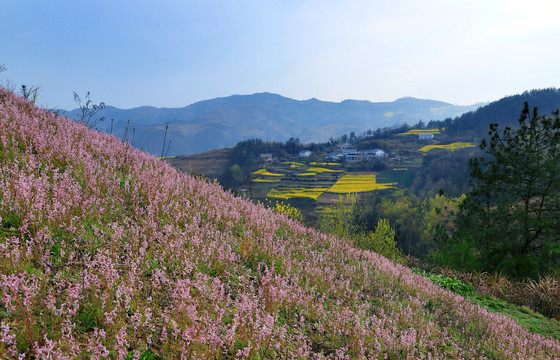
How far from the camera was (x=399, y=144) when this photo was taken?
16288 cm

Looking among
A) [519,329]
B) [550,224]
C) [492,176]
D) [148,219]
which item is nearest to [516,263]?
[550,224]

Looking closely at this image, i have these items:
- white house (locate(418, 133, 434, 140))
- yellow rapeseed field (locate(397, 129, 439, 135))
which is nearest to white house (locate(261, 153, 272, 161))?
white house (locate(418, 133, 434, 140))

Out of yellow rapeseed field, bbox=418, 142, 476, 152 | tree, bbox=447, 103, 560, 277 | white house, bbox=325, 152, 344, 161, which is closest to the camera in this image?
tree, bbox=447, 103, 560, 277

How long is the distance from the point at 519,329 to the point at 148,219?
7364 millimetres

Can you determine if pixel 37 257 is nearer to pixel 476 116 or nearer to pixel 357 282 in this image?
pixel 357 282

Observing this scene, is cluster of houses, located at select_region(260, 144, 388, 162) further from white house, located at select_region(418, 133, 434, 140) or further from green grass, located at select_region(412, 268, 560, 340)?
green grass, located at select_region(412, 268, 560, 340)

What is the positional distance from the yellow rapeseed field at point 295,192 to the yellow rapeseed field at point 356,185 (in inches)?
201

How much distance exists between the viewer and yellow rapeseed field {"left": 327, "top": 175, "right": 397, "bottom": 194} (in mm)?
104412

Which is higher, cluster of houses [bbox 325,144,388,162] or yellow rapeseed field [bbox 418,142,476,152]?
yellow rapeseed field [bbox 418,142,476,152]

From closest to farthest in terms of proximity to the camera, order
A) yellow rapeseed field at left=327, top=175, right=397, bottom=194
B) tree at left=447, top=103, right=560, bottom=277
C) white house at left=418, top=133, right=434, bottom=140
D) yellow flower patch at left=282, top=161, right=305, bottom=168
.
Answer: tree at left=447, top=103, right=560, bottom=277, yellow rapeseed field at left=327, top=175, right=397, bottom=194, yellow flower patch at left=282, top=161, right=305, bottom=168, white house at left=418, top=133, right=434, bottom=140

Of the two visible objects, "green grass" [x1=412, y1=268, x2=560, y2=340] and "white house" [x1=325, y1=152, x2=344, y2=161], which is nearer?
"green grass" [x1=412, y1=268, x2=560, y2=340]

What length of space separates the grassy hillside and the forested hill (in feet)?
572

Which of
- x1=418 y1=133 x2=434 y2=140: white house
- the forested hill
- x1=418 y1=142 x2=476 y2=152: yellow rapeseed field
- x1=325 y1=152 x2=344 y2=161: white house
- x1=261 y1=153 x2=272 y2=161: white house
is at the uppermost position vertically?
the forested hill

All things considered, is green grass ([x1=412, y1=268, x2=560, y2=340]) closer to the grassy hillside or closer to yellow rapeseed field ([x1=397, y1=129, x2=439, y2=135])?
the grassy hillside
